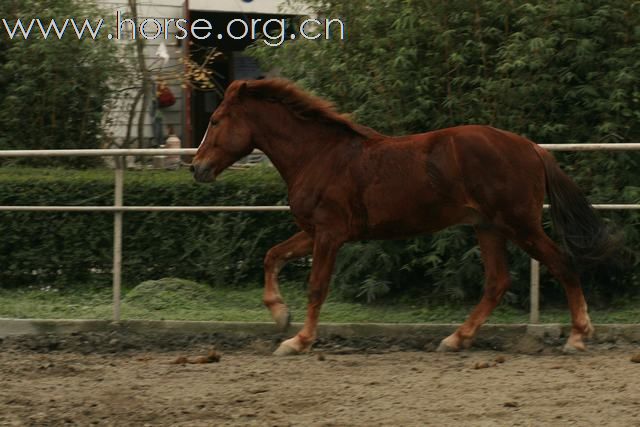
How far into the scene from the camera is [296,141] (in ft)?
27.0

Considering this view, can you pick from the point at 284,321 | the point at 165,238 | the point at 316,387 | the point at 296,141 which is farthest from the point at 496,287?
the point at 165,238

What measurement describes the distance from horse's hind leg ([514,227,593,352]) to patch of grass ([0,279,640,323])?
780 millimetres

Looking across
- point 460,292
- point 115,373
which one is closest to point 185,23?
point 460,292

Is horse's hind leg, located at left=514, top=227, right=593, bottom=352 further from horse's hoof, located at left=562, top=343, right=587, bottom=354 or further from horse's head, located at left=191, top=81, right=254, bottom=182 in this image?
horse's head, located at left=191, top=81, right=254, bottom=182

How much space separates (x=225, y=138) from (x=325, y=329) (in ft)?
5.32

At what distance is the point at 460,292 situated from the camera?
9.09m

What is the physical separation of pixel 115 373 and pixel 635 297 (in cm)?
441

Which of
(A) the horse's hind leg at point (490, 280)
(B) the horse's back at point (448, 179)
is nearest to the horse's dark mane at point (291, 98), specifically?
(B) the horse's back at point (448, 179)

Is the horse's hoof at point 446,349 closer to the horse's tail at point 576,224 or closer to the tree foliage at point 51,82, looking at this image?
the horse's tail at point 576,224

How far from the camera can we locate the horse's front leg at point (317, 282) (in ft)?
25.6

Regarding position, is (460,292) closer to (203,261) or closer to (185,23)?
(203,261)

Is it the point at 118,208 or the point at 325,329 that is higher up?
the point at 118,208

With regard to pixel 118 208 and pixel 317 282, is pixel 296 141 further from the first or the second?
pixel 118 208

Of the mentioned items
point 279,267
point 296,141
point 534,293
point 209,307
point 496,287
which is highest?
point 296,141
